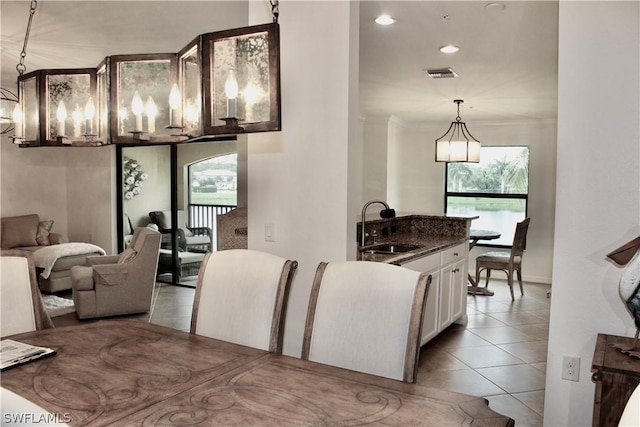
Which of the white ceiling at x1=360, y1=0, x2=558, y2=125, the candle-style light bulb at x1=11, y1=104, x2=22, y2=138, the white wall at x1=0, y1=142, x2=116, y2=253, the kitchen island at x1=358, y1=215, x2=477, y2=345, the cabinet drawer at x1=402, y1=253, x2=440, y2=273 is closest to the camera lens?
the candle-style light bulb at x1=11, y1=104, x2=22, y2=138

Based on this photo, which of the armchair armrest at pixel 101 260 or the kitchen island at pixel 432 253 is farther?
the armchair armrest at pixel 101 260

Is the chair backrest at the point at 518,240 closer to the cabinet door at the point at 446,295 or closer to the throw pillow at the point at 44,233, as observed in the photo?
the cabinet door at the point at 446,295

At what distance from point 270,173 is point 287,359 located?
5.38 ft

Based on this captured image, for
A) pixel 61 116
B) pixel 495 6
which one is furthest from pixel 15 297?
pixel 495 6

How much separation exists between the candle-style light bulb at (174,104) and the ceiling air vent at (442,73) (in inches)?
132

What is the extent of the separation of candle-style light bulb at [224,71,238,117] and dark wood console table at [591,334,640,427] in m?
1.68

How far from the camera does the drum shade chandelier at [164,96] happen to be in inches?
73.2

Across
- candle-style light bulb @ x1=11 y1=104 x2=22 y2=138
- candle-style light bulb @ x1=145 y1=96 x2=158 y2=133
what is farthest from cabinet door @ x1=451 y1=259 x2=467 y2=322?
candle-style light bulb @ x1=11 y1=104 x2=22 y2=138

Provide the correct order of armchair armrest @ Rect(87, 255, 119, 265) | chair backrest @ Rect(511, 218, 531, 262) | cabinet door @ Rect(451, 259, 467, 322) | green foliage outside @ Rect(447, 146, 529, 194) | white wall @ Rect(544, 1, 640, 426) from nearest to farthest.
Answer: white wall @ Rect(544, 1, 640, 426), cabinet door @ Rect(451, 259, 467, 322), armchair armrest @ Rect(87, 255, 119, 265), chair backrest @ Rect(511, 218, 531, 262), green foliage outside @ Rect(447, 146, 529, 194)

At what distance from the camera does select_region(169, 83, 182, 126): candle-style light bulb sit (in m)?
2.07

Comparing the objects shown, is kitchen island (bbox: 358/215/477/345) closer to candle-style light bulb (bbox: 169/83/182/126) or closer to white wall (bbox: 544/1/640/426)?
white wall (bbox: 544/1/640/426)

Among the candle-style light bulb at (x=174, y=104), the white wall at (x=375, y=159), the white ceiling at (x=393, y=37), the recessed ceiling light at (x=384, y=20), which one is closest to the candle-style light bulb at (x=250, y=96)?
the candle-style light bulb at (x=174, y=104)

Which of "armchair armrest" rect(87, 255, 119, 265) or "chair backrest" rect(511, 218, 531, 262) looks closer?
"armchair armrest" rect(87, 255, 119, 265)

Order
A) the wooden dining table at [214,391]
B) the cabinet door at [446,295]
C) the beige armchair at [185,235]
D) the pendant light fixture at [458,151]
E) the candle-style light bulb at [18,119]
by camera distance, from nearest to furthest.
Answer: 1. the wooden dining table at [214,391]
2. the candle-style light bulb at [18,119]
3. the cabinet door at [446,295]
4. the pendant light fixture at [458,151]
5. the beige armchair at [185,235]
